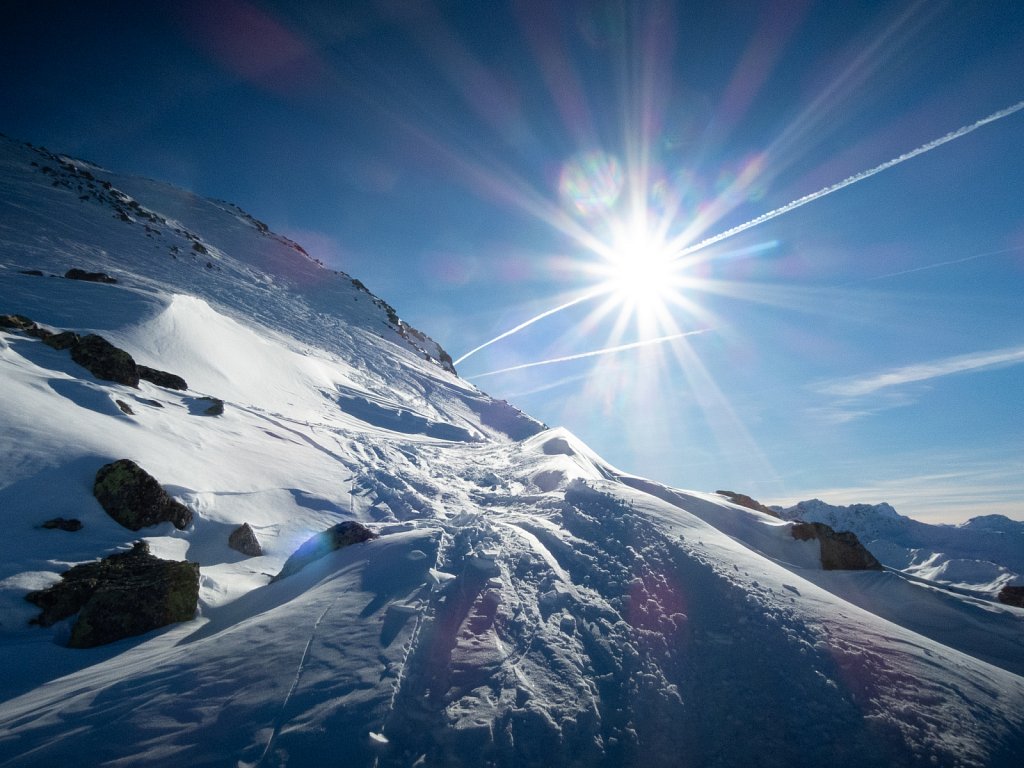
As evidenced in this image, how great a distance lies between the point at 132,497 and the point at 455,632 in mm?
5609

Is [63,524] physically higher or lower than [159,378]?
lower

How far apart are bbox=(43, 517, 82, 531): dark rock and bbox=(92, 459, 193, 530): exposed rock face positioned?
16.0 inches

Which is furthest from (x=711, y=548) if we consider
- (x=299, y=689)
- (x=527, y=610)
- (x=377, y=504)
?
(x=377, y=504)

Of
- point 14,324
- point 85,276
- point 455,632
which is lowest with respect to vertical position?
point 455,632

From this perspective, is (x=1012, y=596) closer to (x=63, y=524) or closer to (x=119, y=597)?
(x=119, y=597)

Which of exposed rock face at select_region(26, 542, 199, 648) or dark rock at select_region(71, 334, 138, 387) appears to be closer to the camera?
exposed rock face at select_region(26, 542, 199, 648)

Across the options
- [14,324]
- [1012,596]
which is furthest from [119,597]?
[1012,596]

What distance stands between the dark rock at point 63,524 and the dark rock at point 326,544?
2636 mm

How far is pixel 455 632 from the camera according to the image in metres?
3.77

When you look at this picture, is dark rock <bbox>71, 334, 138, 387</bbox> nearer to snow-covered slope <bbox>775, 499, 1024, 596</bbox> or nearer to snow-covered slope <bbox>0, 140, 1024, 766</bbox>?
snow-covered slope <bbox>0, 140, 1024, 766</bbox>

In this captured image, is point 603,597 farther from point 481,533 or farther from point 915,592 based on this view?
point 915,592

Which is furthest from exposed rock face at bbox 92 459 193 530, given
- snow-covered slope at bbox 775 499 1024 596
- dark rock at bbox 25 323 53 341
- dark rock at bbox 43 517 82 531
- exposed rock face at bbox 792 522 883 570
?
snow-covered slope at bbox 775 499 1024 596

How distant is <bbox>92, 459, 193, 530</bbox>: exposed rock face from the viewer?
617 centimetres

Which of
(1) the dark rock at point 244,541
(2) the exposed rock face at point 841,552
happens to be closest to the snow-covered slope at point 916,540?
(2) the exposed rock face at point 841,552
